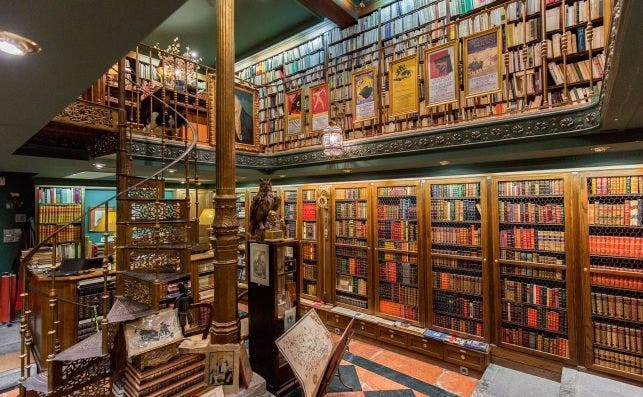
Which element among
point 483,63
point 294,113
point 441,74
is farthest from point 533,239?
point 294,113

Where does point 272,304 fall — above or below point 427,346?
above

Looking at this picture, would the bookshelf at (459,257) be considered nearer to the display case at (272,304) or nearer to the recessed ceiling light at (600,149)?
the recessed ceiling light at (600,149)

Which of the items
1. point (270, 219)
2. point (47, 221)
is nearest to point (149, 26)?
point (270, 219)

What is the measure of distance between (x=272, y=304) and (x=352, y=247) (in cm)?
211

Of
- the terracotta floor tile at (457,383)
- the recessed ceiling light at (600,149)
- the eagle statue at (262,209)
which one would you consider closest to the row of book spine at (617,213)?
the recessed ceiling light at (600,149)

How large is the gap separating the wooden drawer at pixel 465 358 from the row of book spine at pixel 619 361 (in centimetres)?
97

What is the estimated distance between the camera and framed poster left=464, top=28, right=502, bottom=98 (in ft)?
9.34

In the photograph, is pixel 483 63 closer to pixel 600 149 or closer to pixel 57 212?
pixel 600 149

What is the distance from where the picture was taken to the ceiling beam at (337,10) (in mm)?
4696

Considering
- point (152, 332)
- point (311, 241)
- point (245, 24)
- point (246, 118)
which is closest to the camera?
point (152, 332)

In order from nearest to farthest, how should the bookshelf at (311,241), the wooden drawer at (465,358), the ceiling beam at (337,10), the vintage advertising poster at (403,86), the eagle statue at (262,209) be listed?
the eagle statue at (262,209) → the wooden drawer at (465,358) → the vintage advertising poster at (403,86) → the ceiling beam at (337,10) → the bookshelf at (311,241)

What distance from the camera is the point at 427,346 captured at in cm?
360

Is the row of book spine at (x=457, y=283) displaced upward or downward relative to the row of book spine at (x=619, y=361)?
upward

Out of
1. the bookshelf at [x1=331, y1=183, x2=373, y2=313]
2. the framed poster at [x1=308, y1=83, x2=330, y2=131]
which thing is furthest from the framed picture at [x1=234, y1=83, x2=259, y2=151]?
the bookshelf at [x1=331, y1=183, x2=373, y2=313]
